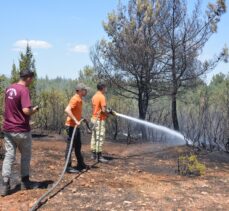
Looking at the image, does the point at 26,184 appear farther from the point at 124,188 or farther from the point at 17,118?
the point at 124,188

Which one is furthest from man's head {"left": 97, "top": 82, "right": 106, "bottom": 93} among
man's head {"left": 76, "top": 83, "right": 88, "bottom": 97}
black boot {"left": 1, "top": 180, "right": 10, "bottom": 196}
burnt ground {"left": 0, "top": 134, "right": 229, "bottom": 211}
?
black boot {"left": 1, "top": 180, "right": 10, "bottom": 196}

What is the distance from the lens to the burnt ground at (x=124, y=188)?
4691mm

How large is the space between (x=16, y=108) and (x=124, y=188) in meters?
2.00

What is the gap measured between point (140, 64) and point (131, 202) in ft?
31.6

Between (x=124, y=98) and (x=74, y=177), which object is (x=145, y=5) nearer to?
(x=124, y=98)

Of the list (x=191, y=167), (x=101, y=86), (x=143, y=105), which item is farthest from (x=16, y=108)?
(x=143, y=105)

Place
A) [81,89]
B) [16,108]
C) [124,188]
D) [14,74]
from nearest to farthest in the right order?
1. [16,108]
2. [124,188]
3. [81,89]
4. [14,74]

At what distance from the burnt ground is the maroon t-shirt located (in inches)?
37.6

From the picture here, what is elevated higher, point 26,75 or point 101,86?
point 101,86

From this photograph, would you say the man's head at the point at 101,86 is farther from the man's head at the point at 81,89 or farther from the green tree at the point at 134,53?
the green tree at the point at 134,53

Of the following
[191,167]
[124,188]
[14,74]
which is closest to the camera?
[124,188]

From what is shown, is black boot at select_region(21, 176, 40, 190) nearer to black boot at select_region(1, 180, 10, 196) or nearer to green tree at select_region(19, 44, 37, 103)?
black boot at select_region(1, 180, 10, 196)

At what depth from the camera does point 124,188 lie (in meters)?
5.41

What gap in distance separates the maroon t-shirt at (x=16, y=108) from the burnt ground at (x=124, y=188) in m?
0.96
